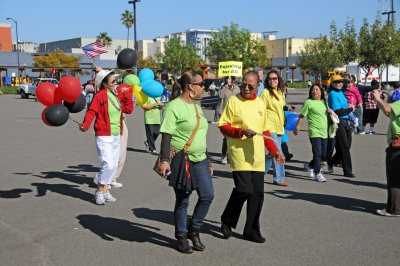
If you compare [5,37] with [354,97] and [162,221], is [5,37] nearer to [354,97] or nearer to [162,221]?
[354,97]

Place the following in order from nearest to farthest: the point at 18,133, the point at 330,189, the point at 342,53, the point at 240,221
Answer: the point at 240,221 → the point at 330,189 → the point at 18,133 → the point at 342,53

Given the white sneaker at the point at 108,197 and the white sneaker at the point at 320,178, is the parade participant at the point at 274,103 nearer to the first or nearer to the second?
the white sneaker at the point at 320,178

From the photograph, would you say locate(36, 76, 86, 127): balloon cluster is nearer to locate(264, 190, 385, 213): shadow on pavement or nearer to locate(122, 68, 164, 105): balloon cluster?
locate(122, 68, 164, 105): balloon cluster

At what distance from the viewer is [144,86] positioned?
8.05 m

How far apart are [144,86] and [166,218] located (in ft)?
8.92

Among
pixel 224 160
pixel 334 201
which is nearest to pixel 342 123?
pixel 334 201

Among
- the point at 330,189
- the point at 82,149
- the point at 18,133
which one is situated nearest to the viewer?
the point at 330,189

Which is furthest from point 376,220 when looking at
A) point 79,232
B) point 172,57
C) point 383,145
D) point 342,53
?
point 172,57

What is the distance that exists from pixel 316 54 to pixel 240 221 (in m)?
49.7

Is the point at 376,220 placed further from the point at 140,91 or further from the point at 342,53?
the point at 342,53

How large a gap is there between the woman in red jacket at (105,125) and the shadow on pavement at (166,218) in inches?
26.5

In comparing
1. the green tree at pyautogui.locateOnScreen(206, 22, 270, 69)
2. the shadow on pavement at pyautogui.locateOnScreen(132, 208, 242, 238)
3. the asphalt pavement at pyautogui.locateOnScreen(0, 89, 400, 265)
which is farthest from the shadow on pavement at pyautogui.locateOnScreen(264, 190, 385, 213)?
the green tree at pyautogui.locateOnScreen(206, 22, 270, 69)

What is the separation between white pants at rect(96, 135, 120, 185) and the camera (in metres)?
6.69

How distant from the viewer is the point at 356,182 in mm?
8438
